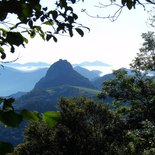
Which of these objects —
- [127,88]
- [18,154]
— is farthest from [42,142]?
[127,88]

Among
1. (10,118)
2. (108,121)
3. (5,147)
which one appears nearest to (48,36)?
(10,118)

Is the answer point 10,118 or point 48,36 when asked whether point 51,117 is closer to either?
point 10,118

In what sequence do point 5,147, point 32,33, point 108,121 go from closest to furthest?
point 5,147 → point 32,33 → point 108,121

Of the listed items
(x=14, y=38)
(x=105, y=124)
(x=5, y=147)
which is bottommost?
(x=105, y=124)

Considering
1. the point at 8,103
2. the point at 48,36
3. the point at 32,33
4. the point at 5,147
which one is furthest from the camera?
the point at 48,36

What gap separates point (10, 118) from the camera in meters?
2.68

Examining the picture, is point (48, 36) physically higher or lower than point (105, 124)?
higher

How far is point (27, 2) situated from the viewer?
395 centimetres

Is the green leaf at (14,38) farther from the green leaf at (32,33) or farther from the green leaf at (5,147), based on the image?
the green leaf at (32,33)

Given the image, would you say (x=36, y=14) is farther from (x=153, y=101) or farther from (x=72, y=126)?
(x=72, y=126)

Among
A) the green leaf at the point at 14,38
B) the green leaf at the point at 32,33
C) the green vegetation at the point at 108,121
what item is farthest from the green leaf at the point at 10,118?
the green vegetation at the point at 108,121

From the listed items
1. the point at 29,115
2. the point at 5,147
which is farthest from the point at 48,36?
the point at 5,147

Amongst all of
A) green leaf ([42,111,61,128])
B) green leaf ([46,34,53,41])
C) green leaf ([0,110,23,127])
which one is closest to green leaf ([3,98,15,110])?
green leaf ([0,110,23,127])

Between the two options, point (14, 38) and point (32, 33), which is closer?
point (14, 38)
